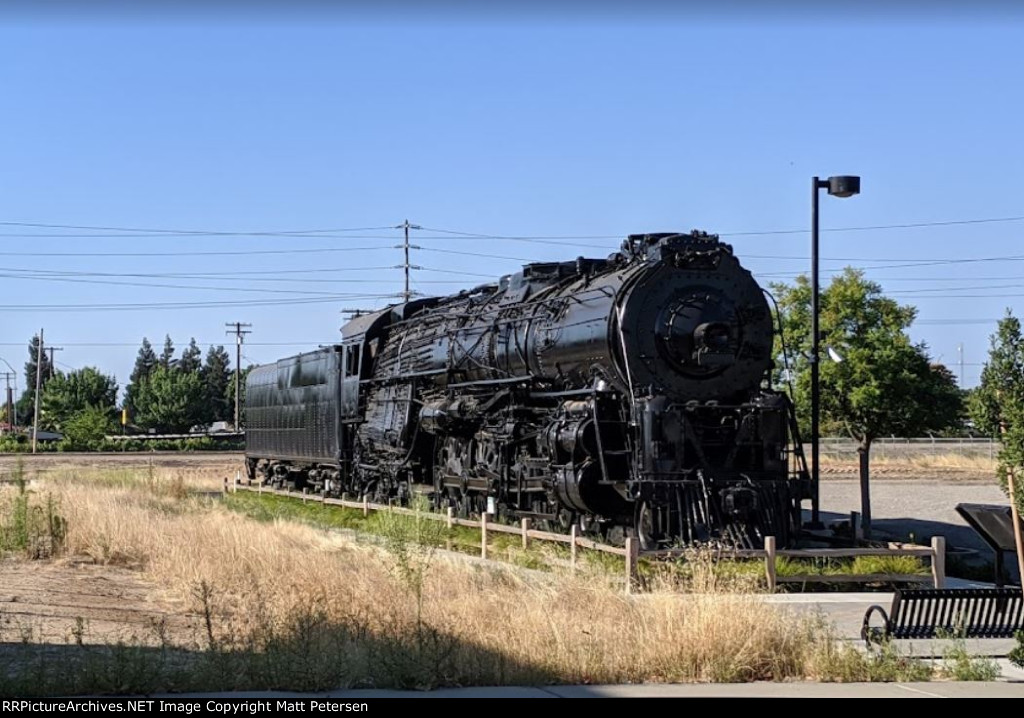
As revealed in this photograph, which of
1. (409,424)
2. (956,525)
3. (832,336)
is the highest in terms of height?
(832,336)

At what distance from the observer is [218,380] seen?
13875 centimetres

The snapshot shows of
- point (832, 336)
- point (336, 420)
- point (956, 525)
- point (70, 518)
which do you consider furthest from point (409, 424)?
point (956, 525)

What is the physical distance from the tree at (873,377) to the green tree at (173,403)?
270 feet

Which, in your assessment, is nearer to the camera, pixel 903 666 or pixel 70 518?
pixel 903 666

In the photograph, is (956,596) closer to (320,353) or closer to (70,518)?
(70,518)

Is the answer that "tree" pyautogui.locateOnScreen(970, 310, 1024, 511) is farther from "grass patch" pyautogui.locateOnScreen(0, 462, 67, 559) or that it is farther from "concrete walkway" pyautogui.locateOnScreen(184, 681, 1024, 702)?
"grass patch" pyautogui.locateOnScreen(0, 462, 67, 559)

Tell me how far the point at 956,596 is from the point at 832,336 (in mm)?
14270

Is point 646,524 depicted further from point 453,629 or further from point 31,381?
point 31,381

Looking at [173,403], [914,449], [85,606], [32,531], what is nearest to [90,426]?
[32,531]

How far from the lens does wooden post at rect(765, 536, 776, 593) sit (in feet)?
46.5

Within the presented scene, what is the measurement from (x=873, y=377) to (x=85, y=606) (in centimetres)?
1542

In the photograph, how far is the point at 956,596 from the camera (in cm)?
1073

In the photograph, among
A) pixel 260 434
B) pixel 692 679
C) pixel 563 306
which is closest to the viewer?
pixel 692 679
